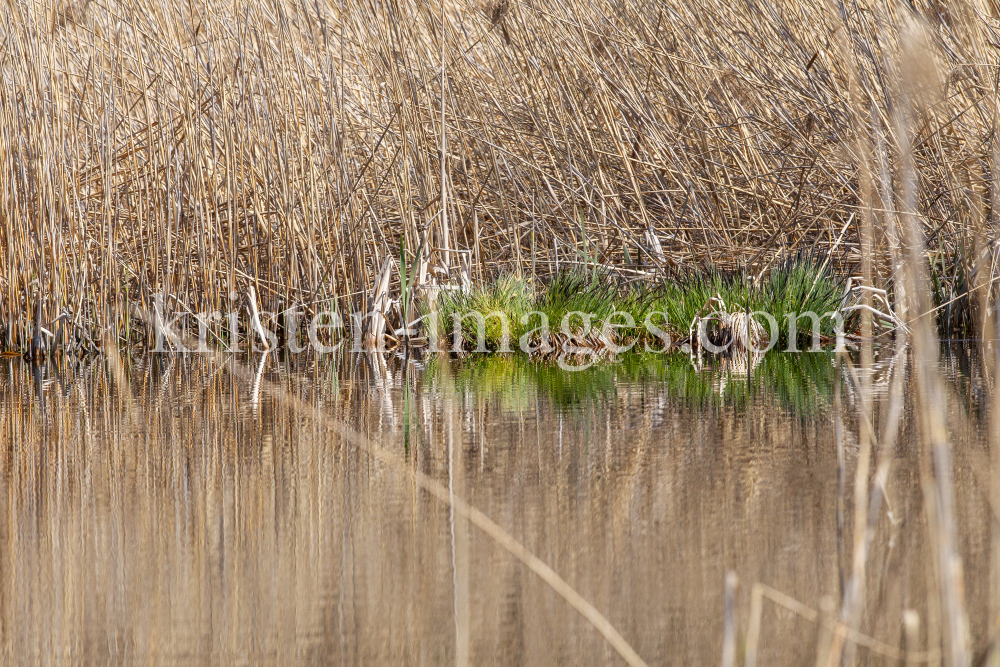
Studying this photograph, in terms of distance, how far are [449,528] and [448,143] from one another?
384cm

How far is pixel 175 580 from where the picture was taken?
4.88ft

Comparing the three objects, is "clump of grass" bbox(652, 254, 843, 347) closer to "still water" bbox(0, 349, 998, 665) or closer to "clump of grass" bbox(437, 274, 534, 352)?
"clump of grass" bbox(437, 274, 534, 352)

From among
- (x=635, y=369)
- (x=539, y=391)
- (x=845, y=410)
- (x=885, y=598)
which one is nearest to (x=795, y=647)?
(x=885, y=598)

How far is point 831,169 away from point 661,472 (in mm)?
3296

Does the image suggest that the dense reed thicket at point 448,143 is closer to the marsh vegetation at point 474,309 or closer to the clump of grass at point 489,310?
the marsh vegetation at point 474,309

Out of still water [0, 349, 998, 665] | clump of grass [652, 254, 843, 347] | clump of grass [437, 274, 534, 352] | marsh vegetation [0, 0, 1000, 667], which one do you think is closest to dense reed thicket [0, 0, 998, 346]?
marsh vegetation [0, 0, 1000, 667]

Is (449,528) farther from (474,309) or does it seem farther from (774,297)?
(774,297)

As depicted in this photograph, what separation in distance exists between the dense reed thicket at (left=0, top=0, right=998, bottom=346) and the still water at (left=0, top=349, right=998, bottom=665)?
5.79 ft

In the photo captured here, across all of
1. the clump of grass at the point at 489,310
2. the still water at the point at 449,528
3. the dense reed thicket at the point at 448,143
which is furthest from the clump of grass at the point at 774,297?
the still water at the point at 449,528

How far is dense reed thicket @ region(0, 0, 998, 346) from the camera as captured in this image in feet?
14.8

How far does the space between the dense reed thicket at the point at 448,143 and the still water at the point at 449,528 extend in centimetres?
177

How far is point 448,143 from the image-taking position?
5340 millimetres

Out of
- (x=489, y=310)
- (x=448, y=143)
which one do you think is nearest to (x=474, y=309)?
(x=489, y=310)

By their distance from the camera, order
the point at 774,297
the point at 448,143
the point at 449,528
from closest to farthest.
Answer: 1. the point at 449,528
2. the point at 774,297
3. the point at 448,143
